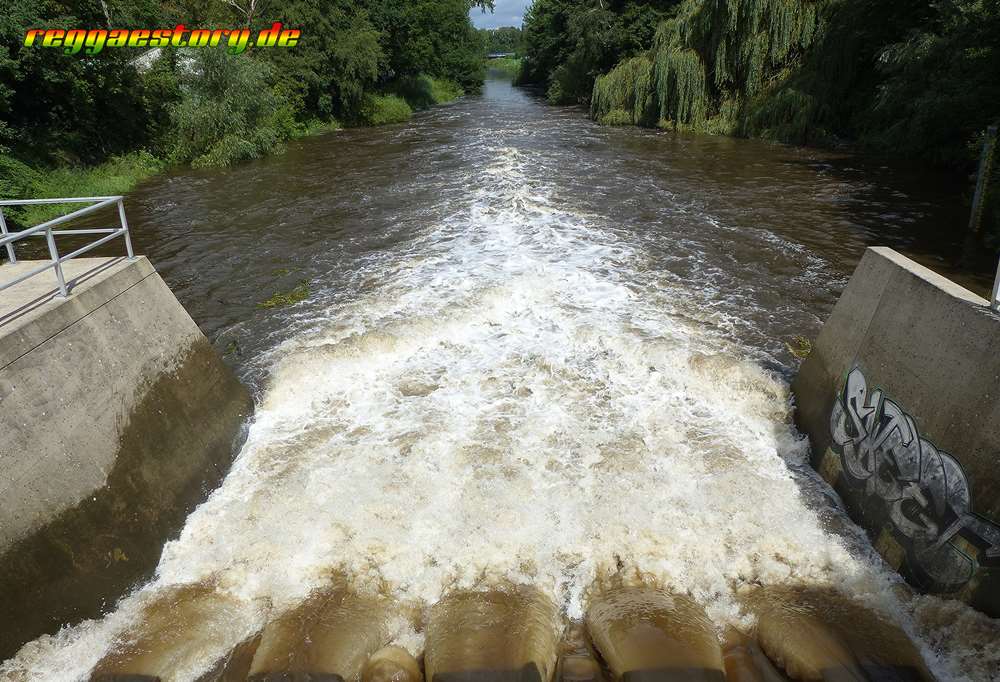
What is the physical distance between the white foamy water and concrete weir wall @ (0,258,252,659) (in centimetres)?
31

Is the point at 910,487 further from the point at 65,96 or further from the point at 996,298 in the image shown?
the point at 65,96

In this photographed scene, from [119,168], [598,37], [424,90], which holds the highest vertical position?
[598,37]

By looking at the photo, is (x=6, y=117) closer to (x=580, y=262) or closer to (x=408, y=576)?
(x=580, y=262)

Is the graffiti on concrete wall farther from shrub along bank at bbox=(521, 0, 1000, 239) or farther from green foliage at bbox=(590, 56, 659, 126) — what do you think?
green foliage at bbox=(590, 56, 659, 126)

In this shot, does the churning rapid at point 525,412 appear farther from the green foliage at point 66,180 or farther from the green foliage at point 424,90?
the green foliage at point 424,90

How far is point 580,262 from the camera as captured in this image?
13.9 m

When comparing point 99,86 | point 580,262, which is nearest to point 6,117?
point 99,86

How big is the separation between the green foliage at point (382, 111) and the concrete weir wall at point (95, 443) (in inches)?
1500

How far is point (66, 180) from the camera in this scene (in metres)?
21.4

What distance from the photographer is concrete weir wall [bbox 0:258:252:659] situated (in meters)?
5.01

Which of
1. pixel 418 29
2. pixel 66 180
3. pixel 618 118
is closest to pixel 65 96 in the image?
pixel 66 180

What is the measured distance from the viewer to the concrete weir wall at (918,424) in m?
4.86

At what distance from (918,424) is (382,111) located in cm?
4308

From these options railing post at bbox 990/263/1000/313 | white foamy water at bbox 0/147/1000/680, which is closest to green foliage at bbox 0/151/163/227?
white foamy water at bbox 0/147/1000/680
